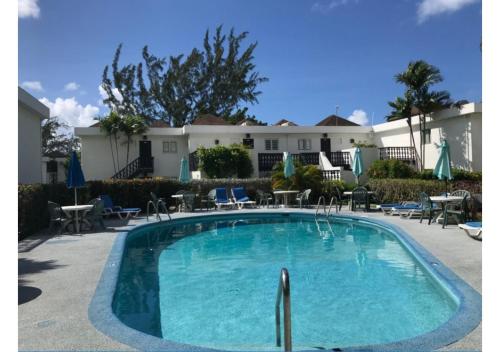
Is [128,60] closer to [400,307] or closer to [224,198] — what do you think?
[224,198]

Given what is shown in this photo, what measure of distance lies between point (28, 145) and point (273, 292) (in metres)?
13.2

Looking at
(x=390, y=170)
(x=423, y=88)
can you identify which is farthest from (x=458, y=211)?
(x=423, y=88)

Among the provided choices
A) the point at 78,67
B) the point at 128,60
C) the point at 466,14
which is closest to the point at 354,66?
the point at 466,14

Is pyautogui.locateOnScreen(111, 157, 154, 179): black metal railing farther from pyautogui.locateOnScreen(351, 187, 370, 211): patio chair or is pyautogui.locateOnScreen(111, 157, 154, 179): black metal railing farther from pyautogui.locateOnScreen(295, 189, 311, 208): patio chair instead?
pyautogui.locateOnScreen(351, 187, 370, 211): patio chair

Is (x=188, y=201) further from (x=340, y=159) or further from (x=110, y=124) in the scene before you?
(x=340, y=159)

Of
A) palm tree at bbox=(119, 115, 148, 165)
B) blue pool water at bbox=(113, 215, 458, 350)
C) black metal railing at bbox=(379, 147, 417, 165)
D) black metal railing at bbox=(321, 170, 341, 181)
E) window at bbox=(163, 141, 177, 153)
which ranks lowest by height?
blue pool water at bbox=(113, 215, 458, 350)

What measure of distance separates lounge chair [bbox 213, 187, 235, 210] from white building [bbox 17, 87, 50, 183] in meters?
7.85

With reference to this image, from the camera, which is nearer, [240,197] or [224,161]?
[240,197]

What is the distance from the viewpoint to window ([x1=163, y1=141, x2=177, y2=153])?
99.1 ft

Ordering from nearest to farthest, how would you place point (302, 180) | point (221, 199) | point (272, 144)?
point (221, 199)
point (302, 180)
point (272, 144)

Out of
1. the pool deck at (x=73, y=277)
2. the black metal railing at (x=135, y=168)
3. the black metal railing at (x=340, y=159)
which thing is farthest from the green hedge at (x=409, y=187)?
the black metal railing at (x=135, y=168)

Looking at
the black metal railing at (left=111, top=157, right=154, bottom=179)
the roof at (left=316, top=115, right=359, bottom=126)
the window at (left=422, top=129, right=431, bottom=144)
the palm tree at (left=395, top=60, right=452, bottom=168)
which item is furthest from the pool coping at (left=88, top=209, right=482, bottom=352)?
the roof at (left=316, top=115, right=359, bottom=126)

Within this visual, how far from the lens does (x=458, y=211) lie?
11664 millimetres

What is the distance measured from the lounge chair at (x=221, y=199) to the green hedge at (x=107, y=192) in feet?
3.31
